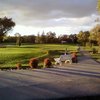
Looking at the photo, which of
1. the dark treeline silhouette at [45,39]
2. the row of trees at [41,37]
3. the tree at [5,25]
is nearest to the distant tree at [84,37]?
the row of trees at [41,37]

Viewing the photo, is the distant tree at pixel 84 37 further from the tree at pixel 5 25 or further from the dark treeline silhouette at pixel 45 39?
the tree at pixel 5 25

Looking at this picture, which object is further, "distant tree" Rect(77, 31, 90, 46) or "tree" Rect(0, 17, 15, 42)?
"distant tree" Rect(77, 31, 90, 46)

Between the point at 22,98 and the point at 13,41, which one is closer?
the point at 22,98

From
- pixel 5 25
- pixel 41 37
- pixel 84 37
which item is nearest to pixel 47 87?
pixel 5 25

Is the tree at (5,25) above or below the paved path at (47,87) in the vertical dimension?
above

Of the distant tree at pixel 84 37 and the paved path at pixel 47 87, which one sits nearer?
the paved path at pixel 47 87

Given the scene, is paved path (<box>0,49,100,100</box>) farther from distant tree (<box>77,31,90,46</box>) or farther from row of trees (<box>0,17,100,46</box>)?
distant tree (<box>77,31,90,46</box>)

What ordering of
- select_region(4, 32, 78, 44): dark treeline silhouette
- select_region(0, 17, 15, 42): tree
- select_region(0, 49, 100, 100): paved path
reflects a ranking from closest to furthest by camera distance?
1. select_region(0, 49, 100, 100): paved path
2. select_region(0, 17, 15, 42): tree
3. select_region(4, 32, 78, 44): dark treeline silhouette

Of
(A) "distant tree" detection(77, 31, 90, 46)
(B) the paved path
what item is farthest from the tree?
(B) the paved path

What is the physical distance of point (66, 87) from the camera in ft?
42.2

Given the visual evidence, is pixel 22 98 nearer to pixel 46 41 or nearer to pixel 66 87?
pixel 66 87

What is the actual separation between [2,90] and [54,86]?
2.15 meters

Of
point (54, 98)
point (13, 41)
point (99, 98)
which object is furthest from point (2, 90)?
point (13, 41)

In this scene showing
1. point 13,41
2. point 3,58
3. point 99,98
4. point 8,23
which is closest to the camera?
point 99,98
